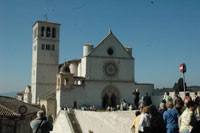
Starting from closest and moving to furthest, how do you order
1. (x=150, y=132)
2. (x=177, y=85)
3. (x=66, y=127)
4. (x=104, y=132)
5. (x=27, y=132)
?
(x=150, y=132)
(x=104, y=132)
(x=27, y=132)
(x=66, y=127)
(x=177, y=85)

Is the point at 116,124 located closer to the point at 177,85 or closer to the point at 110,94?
the point at 110,94

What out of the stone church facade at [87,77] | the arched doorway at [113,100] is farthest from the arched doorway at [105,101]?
the arched doorway at [113,100]

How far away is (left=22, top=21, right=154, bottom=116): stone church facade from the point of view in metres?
40.1

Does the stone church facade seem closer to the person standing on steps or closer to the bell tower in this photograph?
the bell tower

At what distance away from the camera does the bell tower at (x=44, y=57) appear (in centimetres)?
4788

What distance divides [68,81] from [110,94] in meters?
7.74

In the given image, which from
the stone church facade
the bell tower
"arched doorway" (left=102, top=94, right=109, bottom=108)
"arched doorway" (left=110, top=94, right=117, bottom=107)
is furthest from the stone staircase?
the bell tower

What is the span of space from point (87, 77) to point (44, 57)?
38.9ft

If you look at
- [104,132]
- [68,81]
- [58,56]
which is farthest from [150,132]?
[58,56]

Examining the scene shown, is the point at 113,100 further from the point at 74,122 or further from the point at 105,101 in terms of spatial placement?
the point at 74,122

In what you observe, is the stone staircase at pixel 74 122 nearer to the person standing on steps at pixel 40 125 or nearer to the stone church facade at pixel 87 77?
the stone church facade at pixel 87 77

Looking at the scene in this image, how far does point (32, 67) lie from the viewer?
5112 cm

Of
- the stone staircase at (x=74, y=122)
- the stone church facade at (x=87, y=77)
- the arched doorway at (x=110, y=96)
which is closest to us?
the stone staircase at (x=74, y=122)

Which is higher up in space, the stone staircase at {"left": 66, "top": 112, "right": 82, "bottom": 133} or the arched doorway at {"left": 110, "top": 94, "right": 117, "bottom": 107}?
the arched doorway at {"left": 110, "top": 94, "right": 117, "bottom": 107}
